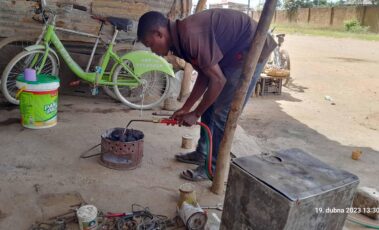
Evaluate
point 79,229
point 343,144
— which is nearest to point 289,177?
point 79,229

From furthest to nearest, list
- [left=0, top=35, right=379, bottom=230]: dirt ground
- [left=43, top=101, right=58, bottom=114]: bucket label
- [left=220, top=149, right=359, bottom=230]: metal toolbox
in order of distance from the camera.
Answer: [left=43, top=101, right=58, bottom=114]: bucket label
[left=0, top=35, right=379, bottom=230]: dirt ground
[left=220, top=149, right=359, bottom=230]: metal toolbox

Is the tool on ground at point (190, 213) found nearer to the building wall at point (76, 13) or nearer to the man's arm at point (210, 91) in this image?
the man's arm at point (210, 91)

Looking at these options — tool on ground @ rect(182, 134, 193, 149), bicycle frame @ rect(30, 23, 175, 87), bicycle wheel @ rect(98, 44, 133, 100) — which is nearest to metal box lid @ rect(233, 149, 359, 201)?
tool on ground @ rect(182, 134, 193, 149)

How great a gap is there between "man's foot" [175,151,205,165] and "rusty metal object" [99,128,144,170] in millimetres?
401

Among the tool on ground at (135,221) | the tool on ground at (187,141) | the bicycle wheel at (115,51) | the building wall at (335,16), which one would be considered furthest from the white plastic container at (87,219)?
the building wall at (335,16)

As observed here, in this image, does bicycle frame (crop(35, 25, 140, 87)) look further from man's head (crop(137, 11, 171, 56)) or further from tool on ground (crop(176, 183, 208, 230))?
tool on ground (crop(176, 183, 208, 230))

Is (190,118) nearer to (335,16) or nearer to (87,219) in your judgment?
(87,219)

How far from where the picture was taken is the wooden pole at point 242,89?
2201 millimetres

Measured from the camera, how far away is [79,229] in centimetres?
202

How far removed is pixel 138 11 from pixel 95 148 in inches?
99.3

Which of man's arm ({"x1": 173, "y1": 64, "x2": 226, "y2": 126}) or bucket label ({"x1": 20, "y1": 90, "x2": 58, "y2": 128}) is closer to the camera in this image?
man's arm ({"x1": 173, "y1": 64, "x2": 226, "y2": 126})

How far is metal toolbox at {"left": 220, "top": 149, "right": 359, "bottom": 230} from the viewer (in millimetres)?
1502

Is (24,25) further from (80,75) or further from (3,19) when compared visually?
(80,75)

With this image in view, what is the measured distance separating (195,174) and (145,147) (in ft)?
2.70
